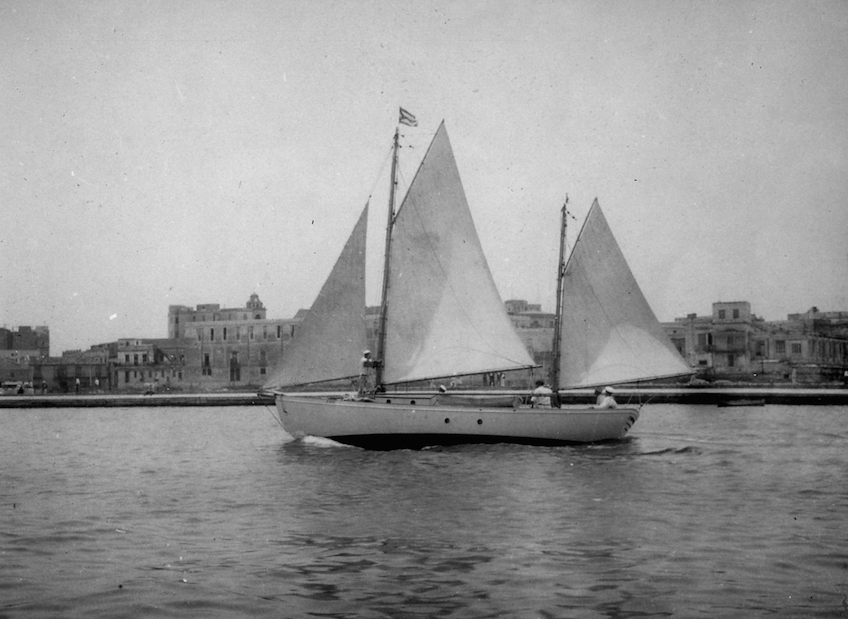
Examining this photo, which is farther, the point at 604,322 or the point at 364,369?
the point at 604,322

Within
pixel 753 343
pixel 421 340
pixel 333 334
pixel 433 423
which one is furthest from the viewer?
pixel 753 343

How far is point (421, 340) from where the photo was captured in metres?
32.4

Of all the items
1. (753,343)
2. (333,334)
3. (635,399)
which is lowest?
(635,399)

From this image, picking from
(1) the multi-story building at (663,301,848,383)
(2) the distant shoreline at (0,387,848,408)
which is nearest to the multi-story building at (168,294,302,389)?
(2) the distant shoreline at (0,387,848,408)

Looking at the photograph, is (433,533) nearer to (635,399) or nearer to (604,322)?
(604,322)

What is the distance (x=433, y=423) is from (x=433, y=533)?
15344 millimetres

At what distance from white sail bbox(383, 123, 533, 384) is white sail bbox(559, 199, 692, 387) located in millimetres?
2831

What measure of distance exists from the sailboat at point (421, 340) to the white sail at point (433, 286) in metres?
0.03

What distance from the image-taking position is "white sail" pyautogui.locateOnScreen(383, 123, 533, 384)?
106 ft

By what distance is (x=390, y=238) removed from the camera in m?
32.8

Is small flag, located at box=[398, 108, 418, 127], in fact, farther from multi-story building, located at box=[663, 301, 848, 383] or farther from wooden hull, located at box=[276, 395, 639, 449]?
multi-story building, located at box=[663, 301, 848, 383]

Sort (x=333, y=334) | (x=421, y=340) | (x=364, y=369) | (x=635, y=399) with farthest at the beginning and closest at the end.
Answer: (x=635, y=399), (x=421, y=340), (x=333, y=334), (x=364, y=369)

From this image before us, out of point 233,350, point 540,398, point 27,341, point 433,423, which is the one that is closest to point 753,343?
point 233,350

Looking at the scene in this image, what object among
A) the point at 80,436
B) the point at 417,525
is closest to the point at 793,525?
the point at 417,525
